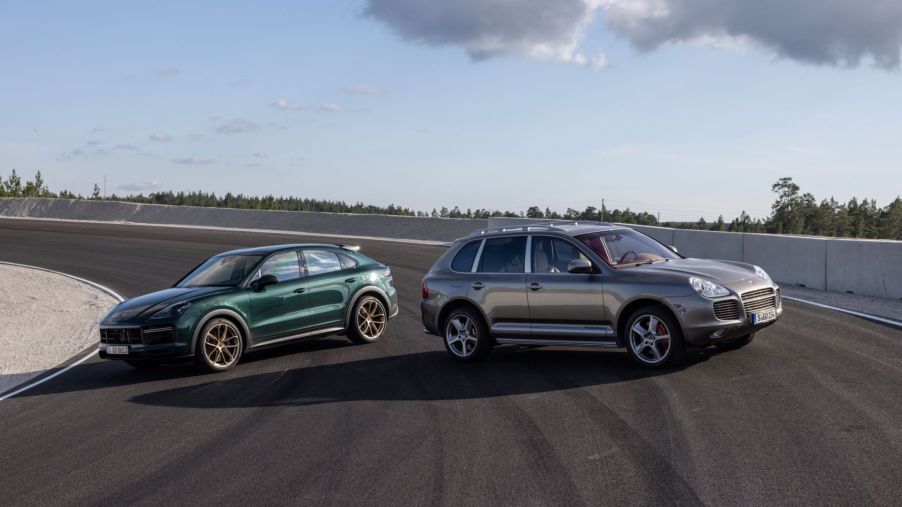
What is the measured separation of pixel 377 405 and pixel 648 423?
2757 mm

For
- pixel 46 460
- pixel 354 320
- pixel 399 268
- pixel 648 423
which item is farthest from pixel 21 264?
pixel 648 423

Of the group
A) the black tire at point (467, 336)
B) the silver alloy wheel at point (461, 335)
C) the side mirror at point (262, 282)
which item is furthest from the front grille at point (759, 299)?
the side mirror at point (262, 282)

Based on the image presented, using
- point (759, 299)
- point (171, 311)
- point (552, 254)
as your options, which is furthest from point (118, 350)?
point (759, 299)

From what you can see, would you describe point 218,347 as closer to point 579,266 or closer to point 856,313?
point 579,266

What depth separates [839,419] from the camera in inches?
296

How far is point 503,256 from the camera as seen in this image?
454 inches

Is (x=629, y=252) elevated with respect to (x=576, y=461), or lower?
elevated

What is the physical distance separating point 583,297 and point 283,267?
4.75 metres

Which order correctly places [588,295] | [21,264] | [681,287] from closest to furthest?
1. [681,287]
2. [588,295]
3. [21,264]

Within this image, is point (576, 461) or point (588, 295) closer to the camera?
point (576, 461)

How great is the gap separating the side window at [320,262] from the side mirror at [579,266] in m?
4.38

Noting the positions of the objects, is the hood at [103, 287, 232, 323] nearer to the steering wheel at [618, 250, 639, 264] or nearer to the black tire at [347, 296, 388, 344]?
the black tire at [347, 296, 388, 344]

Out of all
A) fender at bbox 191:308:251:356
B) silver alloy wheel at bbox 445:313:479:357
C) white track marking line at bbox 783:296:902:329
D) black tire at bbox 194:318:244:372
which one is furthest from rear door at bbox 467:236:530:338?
white track marking line at bbox 783:296:902:329

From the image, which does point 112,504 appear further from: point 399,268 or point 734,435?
point 399,268
